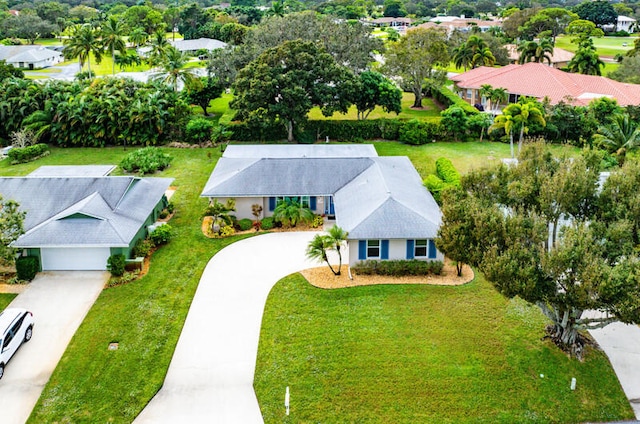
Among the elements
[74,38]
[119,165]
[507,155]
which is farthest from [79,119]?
[507,155]

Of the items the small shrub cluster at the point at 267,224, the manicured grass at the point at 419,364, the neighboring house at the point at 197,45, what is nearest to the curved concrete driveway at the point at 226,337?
the manicured grass at the point at 419,364

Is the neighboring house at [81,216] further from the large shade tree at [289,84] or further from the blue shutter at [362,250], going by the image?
the large shade tree at [289,84]

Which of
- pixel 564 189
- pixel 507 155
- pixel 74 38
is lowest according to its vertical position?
pixel 507 155

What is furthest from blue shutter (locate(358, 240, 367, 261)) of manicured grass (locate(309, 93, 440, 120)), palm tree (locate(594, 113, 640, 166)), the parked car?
manicured grass (locate(309, 93, 440, 120))

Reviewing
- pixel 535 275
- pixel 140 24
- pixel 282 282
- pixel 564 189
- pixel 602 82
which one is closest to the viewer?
pixel 535 275

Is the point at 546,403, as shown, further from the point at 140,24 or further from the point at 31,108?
the point at 140,24

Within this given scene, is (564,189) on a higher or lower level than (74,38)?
lower

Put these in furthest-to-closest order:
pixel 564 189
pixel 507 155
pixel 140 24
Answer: pixel 140 24
pixel 507 155
pixel 564 189

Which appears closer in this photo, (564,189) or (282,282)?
(564,189)
